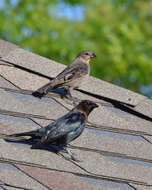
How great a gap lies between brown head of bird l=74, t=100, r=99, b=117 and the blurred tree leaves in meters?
13.2

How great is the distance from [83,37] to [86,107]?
51.3ft

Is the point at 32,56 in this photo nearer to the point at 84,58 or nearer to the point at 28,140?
the point at 28,140

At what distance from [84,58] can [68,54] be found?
926 centimetres

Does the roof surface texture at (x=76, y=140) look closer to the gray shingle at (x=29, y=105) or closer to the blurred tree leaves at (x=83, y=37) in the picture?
the gray shingle at (x=29, y=105)

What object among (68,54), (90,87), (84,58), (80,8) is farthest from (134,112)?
(80,8)

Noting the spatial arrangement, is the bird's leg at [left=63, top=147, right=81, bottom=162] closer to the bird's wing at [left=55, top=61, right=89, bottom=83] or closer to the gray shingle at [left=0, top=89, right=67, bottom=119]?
the gray shingle at [left=0, top=89, right=67, bottom=119]

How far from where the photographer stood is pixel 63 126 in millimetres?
5148

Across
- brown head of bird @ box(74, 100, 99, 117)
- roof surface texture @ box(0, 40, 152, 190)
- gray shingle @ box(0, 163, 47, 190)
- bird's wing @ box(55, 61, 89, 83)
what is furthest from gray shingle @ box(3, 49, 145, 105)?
bird's wing @ box(55, 61, 89, 83)

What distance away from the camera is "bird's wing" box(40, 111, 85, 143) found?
502cm

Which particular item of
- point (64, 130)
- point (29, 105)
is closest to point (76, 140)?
point (64, 130)

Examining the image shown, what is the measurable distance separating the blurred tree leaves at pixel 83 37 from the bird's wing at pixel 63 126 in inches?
527

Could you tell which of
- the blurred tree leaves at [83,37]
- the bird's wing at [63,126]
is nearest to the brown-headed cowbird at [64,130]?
the bird's wing at [63,126]

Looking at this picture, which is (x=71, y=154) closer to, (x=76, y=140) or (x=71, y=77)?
(x=76, y=140)

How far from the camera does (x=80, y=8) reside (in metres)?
24.4
